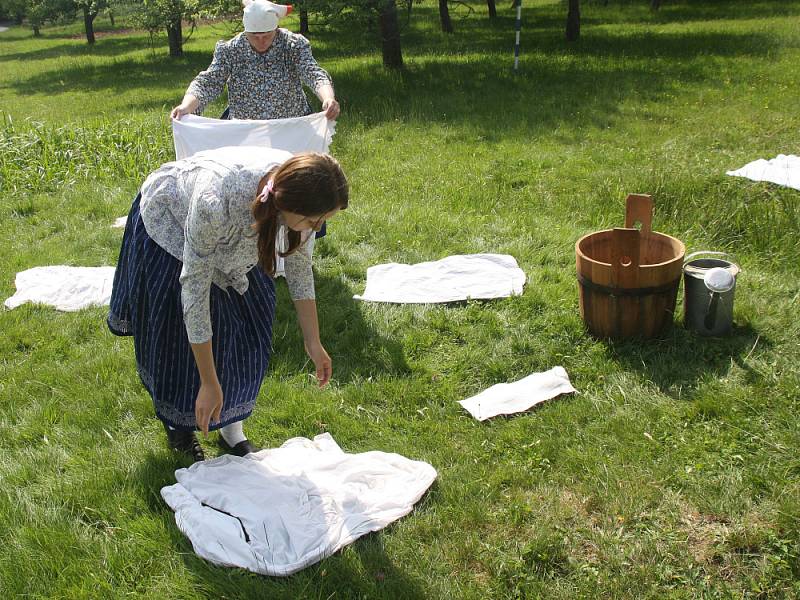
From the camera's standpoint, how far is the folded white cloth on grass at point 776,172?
19.3 ft

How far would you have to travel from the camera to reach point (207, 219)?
218cm

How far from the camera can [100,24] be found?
36.9m

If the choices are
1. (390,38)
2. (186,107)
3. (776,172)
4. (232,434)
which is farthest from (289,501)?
(390,38)

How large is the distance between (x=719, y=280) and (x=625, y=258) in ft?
1.80

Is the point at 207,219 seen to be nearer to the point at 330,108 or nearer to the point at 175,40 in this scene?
the point at 330,108

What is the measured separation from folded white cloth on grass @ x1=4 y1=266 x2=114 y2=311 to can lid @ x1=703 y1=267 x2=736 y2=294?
3.80 m

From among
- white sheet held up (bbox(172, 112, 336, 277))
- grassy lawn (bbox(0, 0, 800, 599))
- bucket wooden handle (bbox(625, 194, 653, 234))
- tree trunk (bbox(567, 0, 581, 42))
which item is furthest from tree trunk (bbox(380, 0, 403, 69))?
bucket wooden handle (bbox(625, 194, 653, 234))

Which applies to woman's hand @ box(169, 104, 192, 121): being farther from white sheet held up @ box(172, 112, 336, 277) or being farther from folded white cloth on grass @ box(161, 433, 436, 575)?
folded white cloth on grass @ box(161, 433, 436, 575)

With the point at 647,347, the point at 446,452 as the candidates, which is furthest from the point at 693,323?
the point at 446,452

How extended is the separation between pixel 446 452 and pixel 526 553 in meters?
0.71

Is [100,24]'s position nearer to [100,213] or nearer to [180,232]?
[100,213]

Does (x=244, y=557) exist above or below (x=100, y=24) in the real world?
below

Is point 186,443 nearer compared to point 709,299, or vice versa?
point 186,443

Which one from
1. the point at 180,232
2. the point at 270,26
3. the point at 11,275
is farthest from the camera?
the point at 11,275
